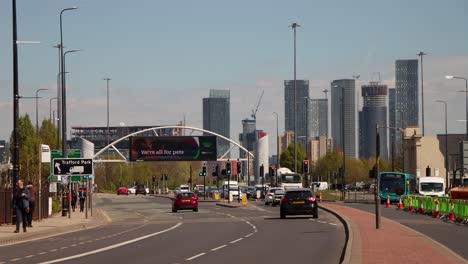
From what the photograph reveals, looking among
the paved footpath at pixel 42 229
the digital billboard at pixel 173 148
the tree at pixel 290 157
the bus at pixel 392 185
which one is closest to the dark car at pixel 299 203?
the paved footpath at pixel 42 229

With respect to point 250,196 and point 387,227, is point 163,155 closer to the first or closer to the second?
point 250,196

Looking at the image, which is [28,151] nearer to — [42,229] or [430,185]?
[430,185]

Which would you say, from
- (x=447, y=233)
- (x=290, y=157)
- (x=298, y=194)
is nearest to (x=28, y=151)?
(x=298, y=194)

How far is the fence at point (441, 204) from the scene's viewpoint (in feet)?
147

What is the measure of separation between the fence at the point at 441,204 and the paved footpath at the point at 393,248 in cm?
995

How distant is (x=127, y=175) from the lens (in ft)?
593

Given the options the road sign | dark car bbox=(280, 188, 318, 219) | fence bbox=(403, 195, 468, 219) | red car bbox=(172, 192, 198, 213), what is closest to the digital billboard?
red car bbox=(172, 192, 198, 213)

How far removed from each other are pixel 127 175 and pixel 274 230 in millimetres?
143471

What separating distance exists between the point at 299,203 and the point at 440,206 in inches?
285

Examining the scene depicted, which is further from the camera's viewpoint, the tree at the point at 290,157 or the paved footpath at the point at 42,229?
the tree at the point at 290,157

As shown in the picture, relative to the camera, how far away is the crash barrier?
44.9 m

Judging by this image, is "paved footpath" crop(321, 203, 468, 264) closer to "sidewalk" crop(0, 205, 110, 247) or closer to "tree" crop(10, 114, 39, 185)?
"sidewalk" crop(0, 205, 110, 247)

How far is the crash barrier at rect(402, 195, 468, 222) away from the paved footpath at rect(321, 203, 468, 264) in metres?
10.2

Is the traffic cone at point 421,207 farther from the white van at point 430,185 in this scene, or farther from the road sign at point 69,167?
the white van at point 430,185
